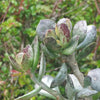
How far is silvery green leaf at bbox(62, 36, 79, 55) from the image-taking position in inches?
28.5

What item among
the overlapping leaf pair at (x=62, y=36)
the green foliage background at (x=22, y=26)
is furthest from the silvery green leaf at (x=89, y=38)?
the green foliage background at (x=22, y=26)

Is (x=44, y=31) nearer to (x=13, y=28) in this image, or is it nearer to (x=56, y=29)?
(x=56, y=29)

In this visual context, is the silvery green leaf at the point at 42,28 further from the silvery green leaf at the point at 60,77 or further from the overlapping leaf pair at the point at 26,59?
the silvery green leaf at the point at 60,77

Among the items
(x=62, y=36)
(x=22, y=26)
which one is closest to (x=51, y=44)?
(x=62, y=36)

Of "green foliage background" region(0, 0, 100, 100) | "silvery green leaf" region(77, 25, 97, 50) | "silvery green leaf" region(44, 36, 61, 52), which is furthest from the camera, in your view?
"green foliage background" region(0, 0, 100, 100)

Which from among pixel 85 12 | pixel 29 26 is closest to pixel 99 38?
pixel 85 12

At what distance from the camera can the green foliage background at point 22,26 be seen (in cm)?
140

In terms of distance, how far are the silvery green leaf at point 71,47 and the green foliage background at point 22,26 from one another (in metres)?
0.61

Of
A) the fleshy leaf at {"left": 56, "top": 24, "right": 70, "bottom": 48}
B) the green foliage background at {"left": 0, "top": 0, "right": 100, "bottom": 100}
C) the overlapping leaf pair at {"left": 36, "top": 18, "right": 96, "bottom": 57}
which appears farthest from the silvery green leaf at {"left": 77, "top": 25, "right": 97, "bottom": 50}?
the green foliage background at {"left": 0, "top": 0, "right": 100, "bottom": 100}

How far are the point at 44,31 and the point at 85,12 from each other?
1.10m

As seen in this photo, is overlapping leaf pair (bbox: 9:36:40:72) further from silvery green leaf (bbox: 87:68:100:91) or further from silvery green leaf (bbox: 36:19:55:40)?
silvery green leaf (bbox: 87:68:100:91)

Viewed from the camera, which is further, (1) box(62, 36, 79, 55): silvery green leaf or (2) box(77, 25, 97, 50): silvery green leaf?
(2) box(77, 25, 97, 50): silvery green leaf

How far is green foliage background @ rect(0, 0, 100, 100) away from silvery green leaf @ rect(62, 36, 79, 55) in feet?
2.01

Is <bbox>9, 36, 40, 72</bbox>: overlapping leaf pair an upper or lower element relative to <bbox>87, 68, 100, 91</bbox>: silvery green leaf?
upper
